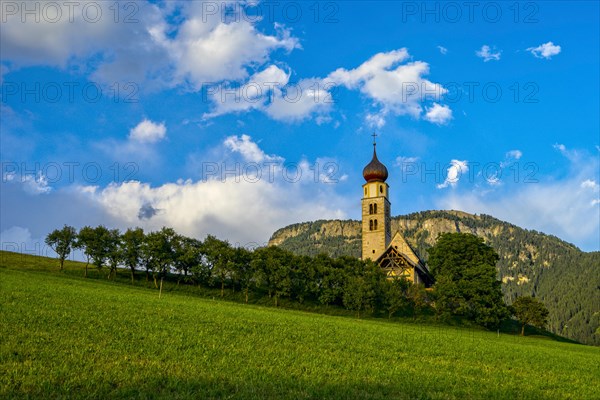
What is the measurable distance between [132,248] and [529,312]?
250ft

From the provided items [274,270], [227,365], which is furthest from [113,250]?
[227,365]

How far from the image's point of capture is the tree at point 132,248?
283 ft

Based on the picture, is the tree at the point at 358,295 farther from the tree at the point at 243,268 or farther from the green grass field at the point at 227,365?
the green grass field at the point at 227,365

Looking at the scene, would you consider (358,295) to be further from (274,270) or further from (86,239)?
(86,239)

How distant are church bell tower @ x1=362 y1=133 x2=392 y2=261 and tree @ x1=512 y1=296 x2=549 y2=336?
3146 centimetres

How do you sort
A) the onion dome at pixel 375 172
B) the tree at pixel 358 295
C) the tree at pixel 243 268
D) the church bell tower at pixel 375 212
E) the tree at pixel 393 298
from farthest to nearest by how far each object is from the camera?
the onion dome at pixel 375 172 < the church bell tower at pixel 375 212 < the tree at pixel 243 268 < the tree at pixel 393 298 < the tree at pixel 358 295

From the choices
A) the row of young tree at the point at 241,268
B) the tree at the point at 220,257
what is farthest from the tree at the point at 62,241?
the tree at the point at 220,257

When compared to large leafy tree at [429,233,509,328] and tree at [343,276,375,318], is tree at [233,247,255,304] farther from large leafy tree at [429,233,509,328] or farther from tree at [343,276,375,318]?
large leafy tree at [429,233,509,328]

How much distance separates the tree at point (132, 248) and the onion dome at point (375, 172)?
55663 millimetres

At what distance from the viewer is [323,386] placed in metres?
13.4

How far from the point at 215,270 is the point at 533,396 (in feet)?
240

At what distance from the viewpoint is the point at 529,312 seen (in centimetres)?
8594

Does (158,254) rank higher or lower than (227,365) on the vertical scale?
higher

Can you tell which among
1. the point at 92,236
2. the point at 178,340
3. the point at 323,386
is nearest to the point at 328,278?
the point at 92,236
